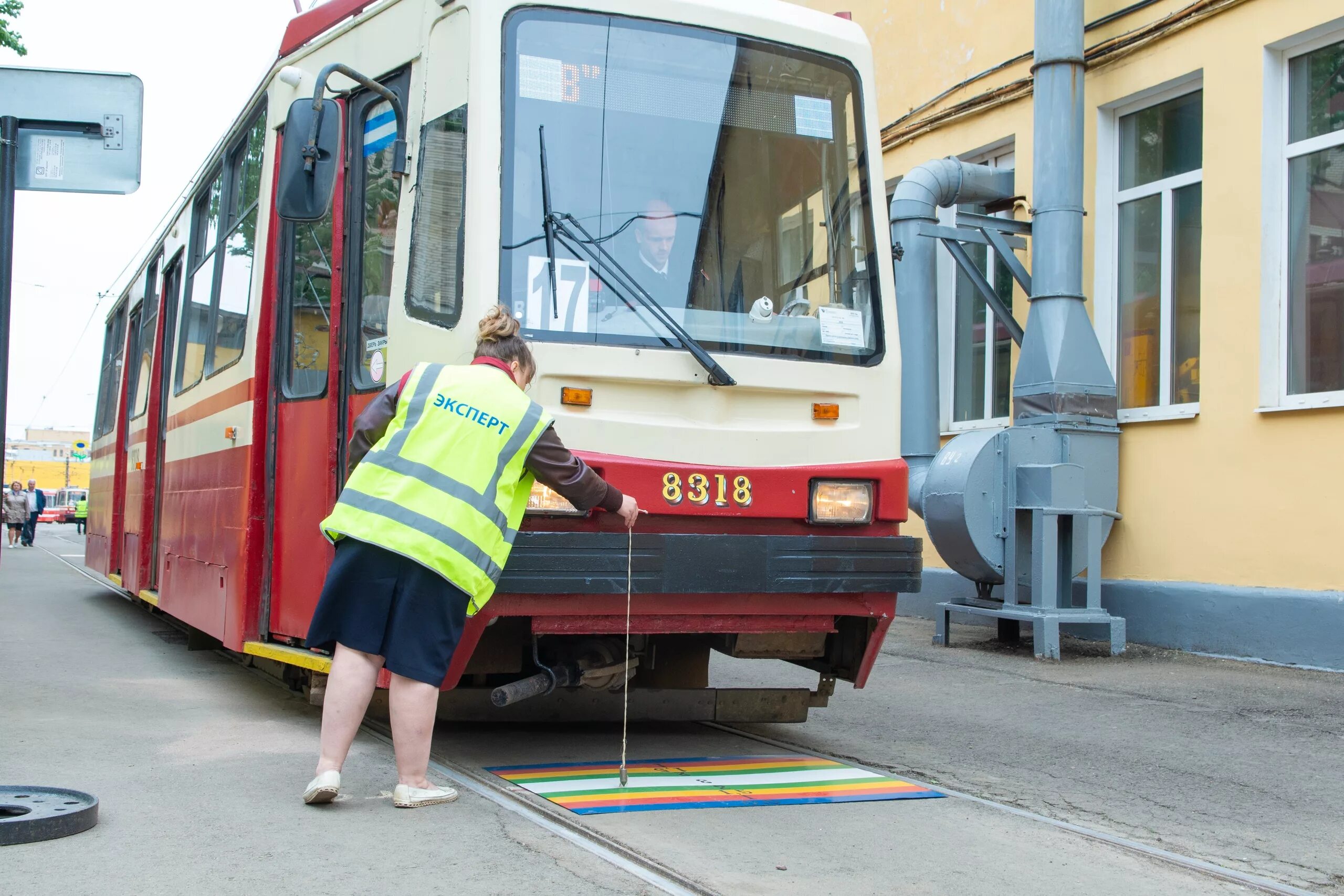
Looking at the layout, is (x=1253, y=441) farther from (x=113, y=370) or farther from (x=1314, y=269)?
(x=113, y=370)

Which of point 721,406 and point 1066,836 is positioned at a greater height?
point 721,406

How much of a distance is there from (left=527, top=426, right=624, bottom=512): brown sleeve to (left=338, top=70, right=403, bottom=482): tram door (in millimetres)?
1051

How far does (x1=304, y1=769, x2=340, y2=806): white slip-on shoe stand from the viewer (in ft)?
14.7

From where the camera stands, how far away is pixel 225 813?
4.47 metres

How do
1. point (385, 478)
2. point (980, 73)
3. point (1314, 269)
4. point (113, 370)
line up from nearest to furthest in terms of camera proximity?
point (385, 478)
point (1314, 269)
point (980, 73)
point (113, 370)

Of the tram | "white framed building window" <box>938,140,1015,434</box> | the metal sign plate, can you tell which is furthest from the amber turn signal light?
"white framed building window" <box>938,140,1015,434</box>

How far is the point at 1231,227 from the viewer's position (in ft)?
32.0

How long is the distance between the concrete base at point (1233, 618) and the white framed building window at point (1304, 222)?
1.25m

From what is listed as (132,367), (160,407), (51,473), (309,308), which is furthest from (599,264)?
(51,473)

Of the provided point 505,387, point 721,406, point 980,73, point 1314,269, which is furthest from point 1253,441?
point 505,387

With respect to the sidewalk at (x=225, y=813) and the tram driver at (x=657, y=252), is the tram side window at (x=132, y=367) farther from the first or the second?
the tram driver at (x=657, y=252)

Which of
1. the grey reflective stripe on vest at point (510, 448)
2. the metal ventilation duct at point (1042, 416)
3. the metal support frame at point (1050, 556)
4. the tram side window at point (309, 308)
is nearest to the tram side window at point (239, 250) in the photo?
the tram side window at point (309, 308)

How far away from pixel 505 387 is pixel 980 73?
9226mm

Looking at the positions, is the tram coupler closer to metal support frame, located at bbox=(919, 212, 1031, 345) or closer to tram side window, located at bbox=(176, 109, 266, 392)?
tram side window, located at bbox=(176, 109, 266, 392)
